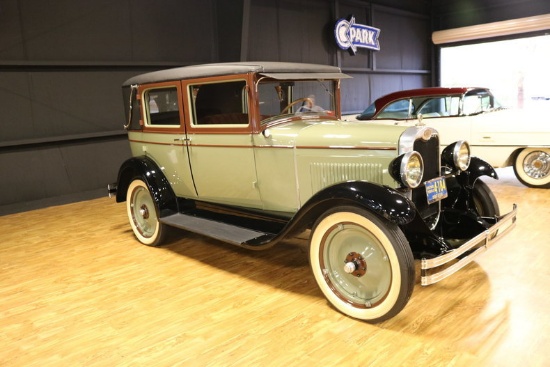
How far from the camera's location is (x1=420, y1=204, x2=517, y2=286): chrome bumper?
8.12ft

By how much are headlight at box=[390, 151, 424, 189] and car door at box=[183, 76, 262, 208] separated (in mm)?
1181

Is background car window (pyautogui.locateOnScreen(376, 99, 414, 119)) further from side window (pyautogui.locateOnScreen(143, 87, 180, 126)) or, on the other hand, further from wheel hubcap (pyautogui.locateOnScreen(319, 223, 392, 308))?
wheel hubcap (pyautogui.locateOnScreen(319, 223, 392, 308))

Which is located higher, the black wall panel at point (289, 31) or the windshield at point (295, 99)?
the black wall panel at point (289, 31)

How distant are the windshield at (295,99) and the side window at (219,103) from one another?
0.20 meters

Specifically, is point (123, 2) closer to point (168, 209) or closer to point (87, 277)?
point (168, 209)

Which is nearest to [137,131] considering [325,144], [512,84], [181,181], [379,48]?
[181,181]

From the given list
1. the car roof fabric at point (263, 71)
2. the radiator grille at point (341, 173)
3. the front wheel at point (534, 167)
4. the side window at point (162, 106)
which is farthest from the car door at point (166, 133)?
the front wheel at point (534, 167)

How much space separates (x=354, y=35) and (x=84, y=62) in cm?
640

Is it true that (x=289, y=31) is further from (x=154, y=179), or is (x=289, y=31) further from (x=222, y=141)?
(x=222, y=141)

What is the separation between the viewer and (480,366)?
2195mm

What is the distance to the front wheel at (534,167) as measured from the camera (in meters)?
5.95

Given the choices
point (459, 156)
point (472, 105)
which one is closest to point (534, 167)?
point (472, 105)

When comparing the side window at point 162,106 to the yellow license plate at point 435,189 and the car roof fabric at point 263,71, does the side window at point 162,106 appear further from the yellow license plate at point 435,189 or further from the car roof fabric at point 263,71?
the yellow license plate at point 435,189

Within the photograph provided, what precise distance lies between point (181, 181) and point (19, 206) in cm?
338
